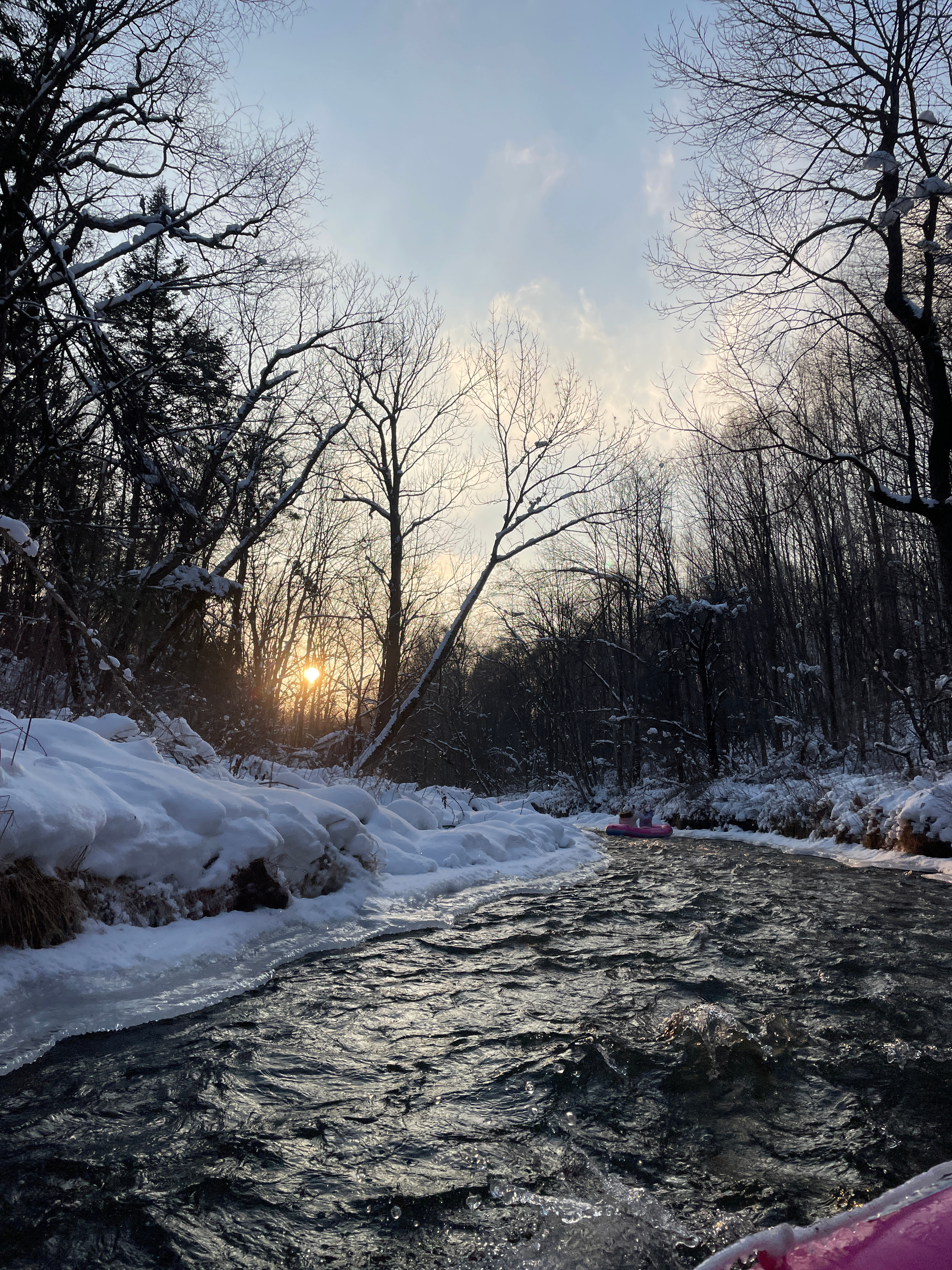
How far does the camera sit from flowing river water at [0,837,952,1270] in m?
1.71

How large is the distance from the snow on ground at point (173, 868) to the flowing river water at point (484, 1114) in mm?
301

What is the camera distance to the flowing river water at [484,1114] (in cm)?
171

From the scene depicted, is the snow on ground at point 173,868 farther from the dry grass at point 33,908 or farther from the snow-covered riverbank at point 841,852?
the snow-covered riverbank at point 841,852

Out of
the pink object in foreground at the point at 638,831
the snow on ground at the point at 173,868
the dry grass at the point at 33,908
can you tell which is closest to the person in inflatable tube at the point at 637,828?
the pink object in foreground at the point at 638,831

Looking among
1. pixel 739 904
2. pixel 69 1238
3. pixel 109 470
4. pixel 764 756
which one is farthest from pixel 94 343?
pixel 764 756

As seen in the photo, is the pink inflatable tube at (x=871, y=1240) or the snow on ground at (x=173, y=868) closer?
the pink inflatable tube at (x=871, y=1240)

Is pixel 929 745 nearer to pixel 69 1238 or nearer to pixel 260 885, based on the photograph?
pixel 260 885

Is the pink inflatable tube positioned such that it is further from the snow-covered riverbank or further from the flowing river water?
the snow-covered riverbank

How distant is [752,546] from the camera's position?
20562mm

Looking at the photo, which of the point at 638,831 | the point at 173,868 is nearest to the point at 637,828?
the point at 638,831

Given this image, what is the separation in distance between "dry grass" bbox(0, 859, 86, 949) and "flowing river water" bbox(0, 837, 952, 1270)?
73 centimetres

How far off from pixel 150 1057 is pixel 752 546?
2077 centimetres

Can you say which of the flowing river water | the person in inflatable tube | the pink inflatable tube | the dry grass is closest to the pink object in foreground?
the person in inflatable tube

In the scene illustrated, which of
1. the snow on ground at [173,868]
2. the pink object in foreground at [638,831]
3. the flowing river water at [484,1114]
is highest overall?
the snow on ground at [173,868]
